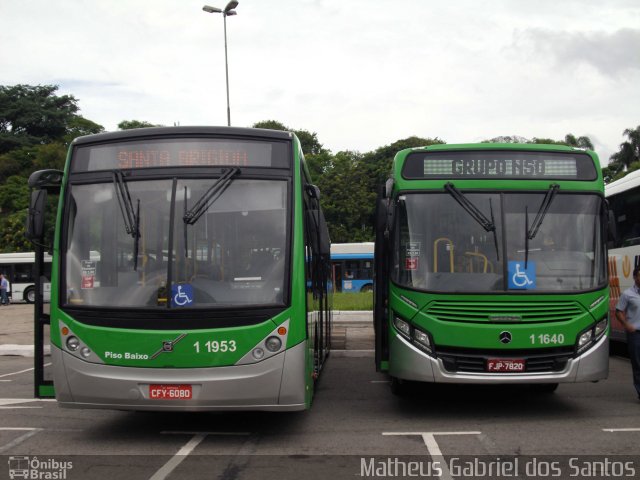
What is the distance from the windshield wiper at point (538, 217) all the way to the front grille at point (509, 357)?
99 cm

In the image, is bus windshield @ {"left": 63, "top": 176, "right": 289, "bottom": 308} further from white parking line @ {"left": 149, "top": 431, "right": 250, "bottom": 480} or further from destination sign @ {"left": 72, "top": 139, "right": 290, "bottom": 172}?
white parking line @ {"left": 149, "top": 431, "right": 250, "bottom": 480}

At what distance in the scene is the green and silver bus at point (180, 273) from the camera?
687 cm

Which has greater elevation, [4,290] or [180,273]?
[180,273]

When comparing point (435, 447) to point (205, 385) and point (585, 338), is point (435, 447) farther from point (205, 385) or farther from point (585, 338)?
point (585, 338)

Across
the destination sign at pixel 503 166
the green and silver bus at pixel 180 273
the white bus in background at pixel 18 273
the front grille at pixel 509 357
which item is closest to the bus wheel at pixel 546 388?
the front grille at pixel 509 357

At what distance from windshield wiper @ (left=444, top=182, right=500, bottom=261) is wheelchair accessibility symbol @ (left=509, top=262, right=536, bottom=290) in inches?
8.4

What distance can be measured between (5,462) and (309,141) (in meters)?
62.4

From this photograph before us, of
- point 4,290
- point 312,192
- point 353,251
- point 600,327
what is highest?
point 312,192

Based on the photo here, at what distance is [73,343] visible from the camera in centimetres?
709

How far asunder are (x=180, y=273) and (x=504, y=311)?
11.6 feet

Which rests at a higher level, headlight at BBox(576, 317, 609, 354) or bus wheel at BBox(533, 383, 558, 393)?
headlight at BBox(576, 317, 609, 354)

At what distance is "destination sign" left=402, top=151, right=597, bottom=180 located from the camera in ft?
28.2

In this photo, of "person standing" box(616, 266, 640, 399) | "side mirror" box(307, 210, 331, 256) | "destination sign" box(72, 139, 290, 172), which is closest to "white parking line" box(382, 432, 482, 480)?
"side mirror" box(307, 210, 331, 256)

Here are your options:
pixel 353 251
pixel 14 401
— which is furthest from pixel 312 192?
pixel 353 251
